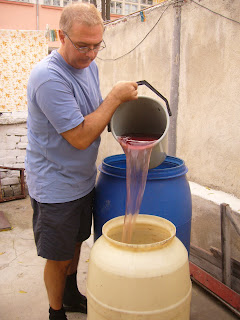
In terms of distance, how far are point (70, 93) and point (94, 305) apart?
41.9 inches

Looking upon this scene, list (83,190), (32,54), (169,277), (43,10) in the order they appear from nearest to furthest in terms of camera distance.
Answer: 1. (169,277)
2. (83,190)
3. (32,54)
4. (43,10)

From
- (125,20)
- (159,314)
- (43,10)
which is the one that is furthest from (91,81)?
(43,10)

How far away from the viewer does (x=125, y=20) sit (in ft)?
15.4

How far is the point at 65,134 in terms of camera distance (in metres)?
1.67

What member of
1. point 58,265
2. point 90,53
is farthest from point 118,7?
point 58,265

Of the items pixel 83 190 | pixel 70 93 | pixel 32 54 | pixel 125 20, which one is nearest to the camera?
pixel 70 93

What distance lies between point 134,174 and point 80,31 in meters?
0.81

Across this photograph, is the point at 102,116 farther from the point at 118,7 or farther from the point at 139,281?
the point at 118,7

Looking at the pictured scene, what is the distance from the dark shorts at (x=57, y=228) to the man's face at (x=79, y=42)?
840 mm

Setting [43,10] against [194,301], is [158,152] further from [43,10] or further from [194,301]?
[43,10]

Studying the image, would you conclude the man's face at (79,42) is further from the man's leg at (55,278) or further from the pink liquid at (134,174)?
the man's leg at (55,278)

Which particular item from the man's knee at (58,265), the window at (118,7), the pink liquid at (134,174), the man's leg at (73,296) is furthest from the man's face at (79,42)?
the window at (118,7)

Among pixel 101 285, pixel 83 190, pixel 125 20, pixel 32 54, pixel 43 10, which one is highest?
pixel 43 10

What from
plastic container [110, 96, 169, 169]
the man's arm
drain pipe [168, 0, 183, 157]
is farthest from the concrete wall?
the man's arm
